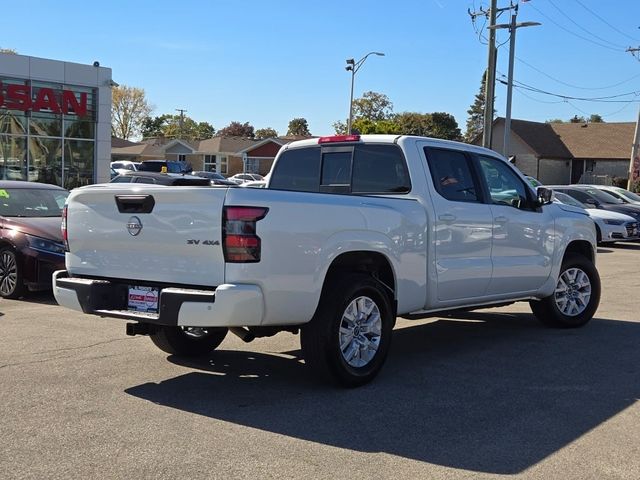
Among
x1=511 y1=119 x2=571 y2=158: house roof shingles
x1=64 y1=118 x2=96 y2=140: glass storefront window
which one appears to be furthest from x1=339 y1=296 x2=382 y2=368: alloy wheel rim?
x1=511 y1=119 x2=571 y2=158: house roof shingles

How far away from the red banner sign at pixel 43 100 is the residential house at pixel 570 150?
35.7 meters

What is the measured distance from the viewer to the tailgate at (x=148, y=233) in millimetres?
5059

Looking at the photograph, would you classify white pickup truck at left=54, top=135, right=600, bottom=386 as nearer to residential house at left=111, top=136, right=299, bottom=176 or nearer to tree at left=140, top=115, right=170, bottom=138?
residential house at left=111, top=136, right=299, bottom=176

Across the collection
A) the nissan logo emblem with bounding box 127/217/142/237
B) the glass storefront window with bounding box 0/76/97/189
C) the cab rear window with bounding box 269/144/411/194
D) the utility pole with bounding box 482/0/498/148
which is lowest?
the nissan logo emblem with bounding box 127/217/142/237

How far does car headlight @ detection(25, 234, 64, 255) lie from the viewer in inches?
382

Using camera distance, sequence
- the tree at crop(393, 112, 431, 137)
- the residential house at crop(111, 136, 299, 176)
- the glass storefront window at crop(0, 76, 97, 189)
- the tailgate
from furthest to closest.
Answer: the tree at crop(393, 112, 431, 137)
the residential house at crop(111, 136, 299, 176)
the glass storefront window at crop(0, 76, 97, 189)
the tailgate

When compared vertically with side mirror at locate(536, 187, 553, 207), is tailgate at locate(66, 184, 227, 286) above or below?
below

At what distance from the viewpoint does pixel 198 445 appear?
4.50 metres

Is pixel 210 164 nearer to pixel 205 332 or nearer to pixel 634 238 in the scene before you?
pixel 634 238

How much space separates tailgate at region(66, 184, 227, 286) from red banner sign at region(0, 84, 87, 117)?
2197 centimetres

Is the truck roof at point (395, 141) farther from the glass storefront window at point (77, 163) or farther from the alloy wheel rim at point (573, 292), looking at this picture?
the glass storefront window at point (77, 163)

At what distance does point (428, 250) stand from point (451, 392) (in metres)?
1.28

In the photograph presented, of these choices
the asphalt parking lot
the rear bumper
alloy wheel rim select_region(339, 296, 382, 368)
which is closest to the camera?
the asphalt parking lot

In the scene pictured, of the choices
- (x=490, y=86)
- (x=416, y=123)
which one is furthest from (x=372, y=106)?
(x=490, y=86)
